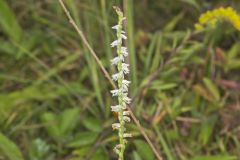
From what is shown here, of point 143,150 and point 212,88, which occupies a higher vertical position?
point 212,88

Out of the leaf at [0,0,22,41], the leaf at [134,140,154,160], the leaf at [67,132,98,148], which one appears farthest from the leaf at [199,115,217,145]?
the leaf at [0,0,22,41]

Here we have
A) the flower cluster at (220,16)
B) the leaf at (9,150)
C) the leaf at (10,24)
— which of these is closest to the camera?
the leaf at (9,150)

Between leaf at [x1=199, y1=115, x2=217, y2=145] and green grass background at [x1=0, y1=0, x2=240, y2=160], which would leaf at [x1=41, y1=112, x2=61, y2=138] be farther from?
leaf at [x1=199, y1=115, x2=217, y2=145]

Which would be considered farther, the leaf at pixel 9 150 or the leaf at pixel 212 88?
the leaf at pixel 212 88

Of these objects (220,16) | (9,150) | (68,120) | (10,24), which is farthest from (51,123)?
(220,16)

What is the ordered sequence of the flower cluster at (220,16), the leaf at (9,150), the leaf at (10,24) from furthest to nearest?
1. the leaf at (10,24)
2. the flower cluster at (220,16)
3. the leaf at (9,150)

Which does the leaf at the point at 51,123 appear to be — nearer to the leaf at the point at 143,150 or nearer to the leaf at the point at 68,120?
the leaf at the point at 68,120

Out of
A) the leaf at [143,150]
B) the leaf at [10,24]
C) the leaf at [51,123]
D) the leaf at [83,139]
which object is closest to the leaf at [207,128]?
the leaf at [143,150]

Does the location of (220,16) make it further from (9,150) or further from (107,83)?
(9,150)

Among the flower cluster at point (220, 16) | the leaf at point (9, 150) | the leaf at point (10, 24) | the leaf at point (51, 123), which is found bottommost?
the leaf at point (9, 150)
